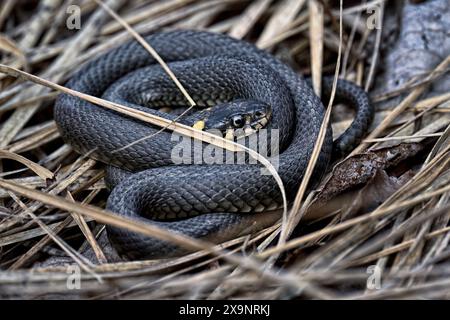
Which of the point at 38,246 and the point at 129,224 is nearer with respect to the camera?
the point at 129,224

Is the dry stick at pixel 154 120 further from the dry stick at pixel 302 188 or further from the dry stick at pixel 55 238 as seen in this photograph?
the dry stick at pixel 55 238

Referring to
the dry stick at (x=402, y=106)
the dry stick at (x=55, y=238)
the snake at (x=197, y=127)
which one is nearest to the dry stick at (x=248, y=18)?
the snake at (x=197, y=127)

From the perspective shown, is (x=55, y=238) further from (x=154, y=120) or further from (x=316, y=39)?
(x=316, y=39)

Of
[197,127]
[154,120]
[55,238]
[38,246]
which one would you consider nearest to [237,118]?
[197,127]

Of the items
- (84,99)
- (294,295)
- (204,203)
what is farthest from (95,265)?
(84,99)

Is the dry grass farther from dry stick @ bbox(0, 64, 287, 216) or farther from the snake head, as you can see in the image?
the snake head
